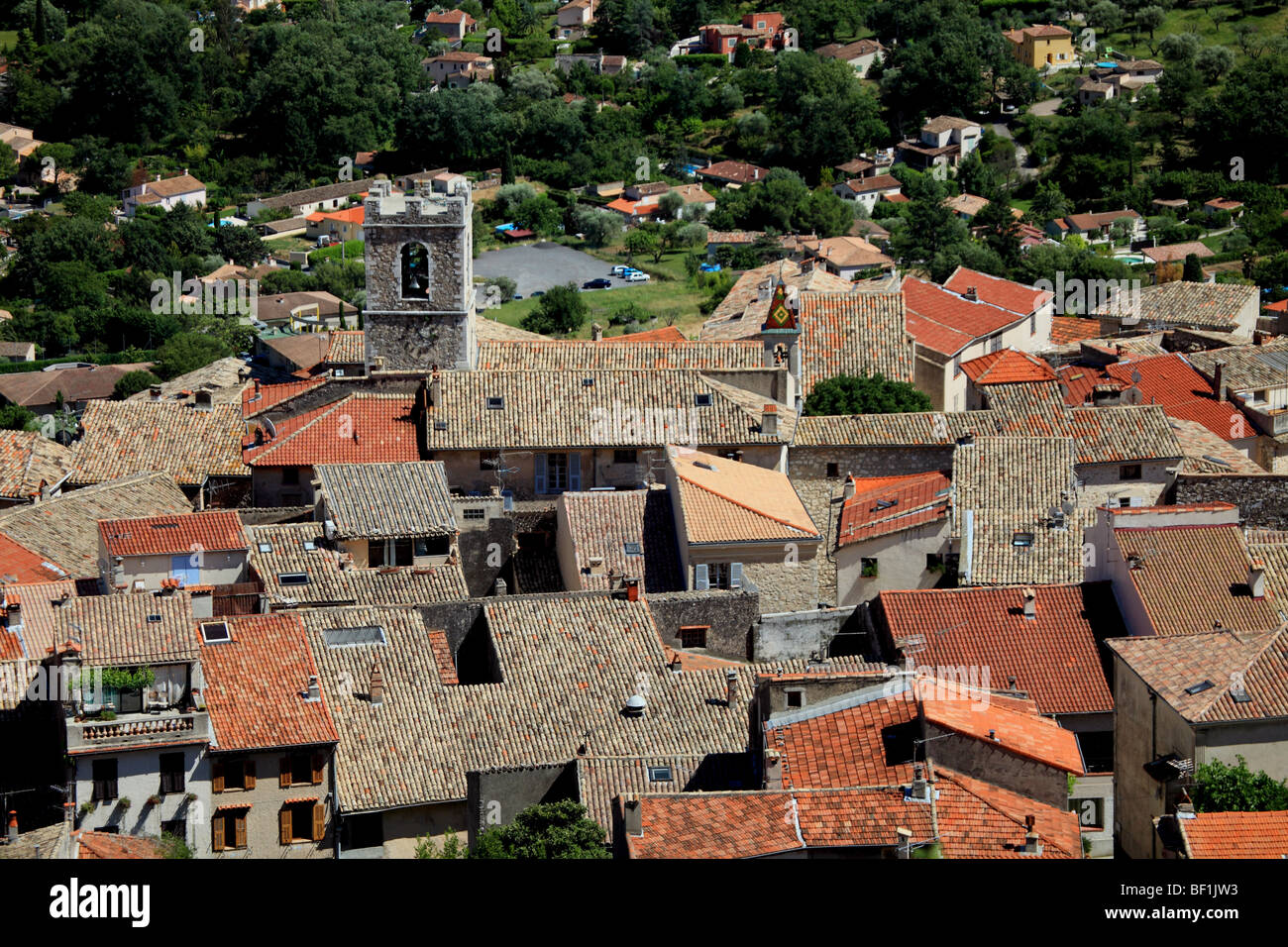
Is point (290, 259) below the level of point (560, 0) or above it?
below

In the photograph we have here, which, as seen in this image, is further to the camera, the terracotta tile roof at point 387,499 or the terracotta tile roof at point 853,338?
the terracotta tile roof at point 853,338

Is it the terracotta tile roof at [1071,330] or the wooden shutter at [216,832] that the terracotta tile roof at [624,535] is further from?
Result: the terracotta tile roof at [1071,330]

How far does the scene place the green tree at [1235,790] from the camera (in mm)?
26062

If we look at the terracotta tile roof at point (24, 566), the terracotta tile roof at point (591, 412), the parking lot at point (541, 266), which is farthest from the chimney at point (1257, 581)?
the parking lot at point (541, 266)

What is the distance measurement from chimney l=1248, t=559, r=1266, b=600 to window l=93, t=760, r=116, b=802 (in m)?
20.5

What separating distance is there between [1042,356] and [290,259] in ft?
214

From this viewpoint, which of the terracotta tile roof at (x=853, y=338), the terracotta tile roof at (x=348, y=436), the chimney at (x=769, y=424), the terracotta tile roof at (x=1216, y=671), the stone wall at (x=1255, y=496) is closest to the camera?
the terracotta tile roof at (x=1216, y=671)

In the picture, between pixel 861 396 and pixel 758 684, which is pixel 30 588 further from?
pixel 861 396

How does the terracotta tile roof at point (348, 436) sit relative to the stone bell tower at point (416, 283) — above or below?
below

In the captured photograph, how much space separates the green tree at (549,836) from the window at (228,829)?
17.2 ft

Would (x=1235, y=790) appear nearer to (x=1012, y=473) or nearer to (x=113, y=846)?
(x=113, y=846)

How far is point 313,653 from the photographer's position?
33.8 m
